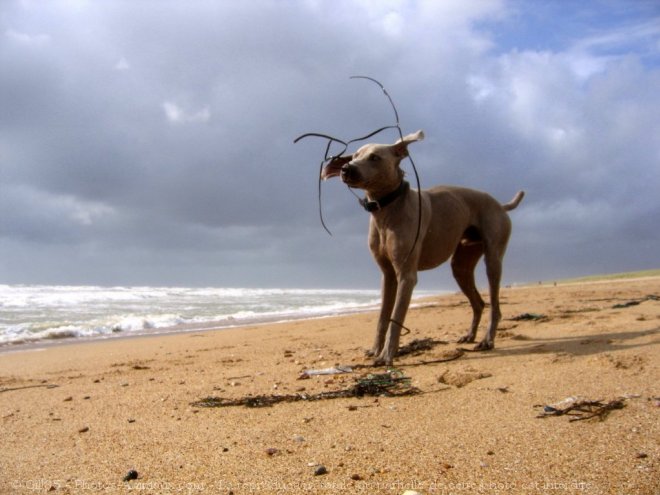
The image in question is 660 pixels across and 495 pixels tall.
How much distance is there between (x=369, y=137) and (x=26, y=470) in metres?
3.62

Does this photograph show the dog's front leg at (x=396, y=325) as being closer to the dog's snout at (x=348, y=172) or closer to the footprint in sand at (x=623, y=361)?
the dog's snout at (x=348, y=172)

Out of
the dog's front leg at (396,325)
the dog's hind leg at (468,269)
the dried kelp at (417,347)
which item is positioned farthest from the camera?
the dog's hind leg at (468,269)

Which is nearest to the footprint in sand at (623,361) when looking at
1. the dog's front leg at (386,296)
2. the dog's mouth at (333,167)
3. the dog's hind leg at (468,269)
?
the dog's front leg at (386,296)

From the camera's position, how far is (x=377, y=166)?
15.2ft

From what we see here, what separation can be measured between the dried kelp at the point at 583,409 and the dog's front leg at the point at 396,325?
191 cm

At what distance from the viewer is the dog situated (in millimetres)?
4645

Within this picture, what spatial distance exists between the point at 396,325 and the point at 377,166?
4.81 ft

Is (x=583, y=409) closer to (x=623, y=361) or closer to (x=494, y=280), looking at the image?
(x=623, y=361)

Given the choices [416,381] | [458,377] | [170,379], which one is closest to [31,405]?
[170,379]

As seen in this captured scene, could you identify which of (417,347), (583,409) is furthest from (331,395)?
(417,347)

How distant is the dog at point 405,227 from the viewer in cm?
464

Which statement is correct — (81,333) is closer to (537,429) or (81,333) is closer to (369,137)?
(369,137)

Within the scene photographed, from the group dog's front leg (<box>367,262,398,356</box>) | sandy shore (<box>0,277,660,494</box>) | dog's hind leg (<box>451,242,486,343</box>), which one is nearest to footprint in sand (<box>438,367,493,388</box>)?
sandy shore (<box>0,277,660,494</box>)

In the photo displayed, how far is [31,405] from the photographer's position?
3.77m
